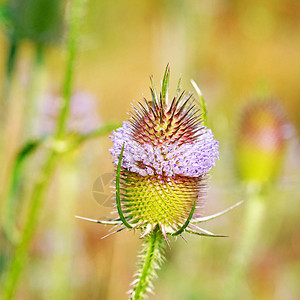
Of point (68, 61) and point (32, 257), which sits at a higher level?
point (68, 61)

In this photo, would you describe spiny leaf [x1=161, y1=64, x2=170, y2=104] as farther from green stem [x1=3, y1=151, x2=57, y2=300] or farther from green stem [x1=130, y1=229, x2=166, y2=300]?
green stem [x1=3, y1=151, x2=57, y2=300]

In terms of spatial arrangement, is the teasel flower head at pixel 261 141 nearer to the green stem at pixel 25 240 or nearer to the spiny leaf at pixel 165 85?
the green stem at pixel 25 240

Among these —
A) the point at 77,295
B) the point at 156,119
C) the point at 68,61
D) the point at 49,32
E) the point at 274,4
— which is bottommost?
the point at 77,295

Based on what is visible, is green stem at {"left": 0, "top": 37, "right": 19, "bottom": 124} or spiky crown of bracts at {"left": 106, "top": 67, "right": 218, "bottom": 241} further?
green stem at {"left": 0, "top": 37, "right": 19, "bottom": 124}

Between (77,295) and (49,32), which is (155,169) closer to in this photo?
(49,32)

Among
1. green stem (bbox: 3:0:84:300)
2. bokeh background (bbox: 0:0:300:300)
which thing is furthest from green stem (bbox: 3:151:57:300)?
bokeh background (bbox: 0:0:300:300)

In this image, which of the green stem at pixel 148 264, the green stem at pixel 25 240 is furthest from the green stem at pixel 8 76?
the green stem at pixel 148 264

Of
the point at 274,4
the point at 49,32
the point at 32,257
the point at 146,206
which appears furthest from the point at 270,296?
the point at 274,4
